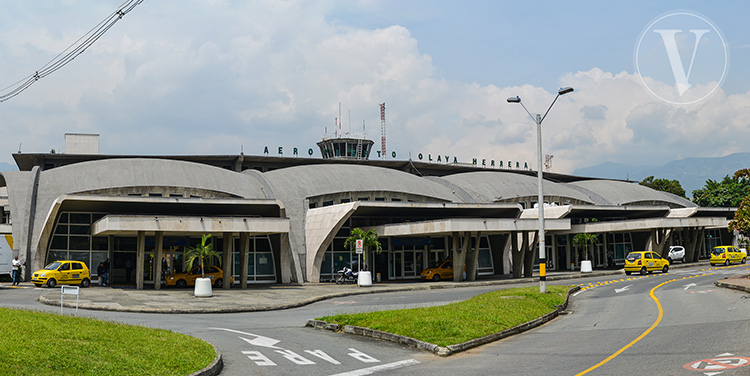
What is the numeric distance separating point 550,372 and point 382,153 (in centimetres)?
Answer: 8773

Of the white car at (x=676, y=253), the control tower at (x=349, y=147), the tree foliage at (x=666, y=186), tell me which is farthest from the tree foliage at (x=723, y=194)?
the control tower at (x=349, y=147)

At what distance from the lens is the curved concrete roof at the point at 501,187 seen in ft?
223

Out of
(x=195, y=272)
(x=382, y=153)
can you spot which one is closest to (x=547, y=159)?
(x=382, y=153)

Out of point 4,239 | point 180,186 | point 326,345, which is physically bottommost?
point 326,345

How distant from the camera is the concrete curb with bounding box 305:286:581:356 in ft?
54.5

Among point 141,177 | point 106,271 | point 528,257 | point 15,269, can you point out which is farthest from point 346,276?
point 15,269

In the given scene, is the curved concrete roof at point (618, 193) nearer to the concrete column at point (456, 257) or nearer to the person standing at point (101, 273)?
the concrete column at point (456, 257)

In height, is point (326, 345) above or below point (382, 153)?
below

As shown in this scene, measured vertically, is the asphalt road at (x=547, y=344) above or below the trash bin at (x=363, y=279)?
below

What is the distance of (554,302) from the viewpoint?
26.0 metres

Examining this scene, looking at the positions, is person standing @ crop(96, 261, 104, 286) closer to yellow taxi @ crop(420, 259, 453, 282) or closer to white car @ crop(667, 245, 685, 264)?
yellow taxi @ crop(420, 259, 453, 282)

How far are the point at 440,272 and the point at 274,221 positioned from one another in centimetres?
1425

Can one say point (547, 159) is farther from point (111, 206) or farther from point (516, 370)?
point (516, 370)

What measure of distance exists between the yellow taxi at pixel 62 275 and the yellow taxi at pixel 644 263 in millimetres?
36938
